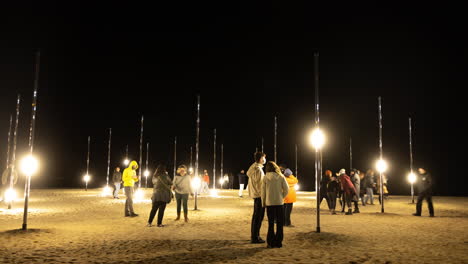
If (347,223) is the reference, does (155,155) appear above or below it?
above

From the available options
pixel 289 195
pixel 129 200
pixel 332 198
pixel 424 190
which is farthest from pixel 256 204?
pixel 424 190

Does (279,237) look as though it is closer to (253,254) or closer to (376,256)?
(253,254)

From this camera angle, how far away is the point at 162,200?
11062 mm

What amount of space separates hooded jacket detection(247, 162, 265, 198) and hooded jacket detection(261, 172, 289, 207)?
0.31m

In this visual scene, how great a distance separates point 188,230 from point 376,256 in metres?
4.89

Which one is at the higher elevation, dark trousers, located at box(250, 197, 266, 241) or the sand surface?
dark trousers, located at box(250, 197, 266, 241)

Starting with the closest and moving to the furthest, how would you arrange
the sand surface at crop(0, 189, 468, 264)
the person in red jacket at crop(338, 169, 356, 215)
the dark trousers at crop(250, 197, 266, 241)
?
the sand surface at crop(0, 189, 468, 264) < the dark trousers at crop(250, 197, 266, 241) < the person in red jacket at crop(338, 169, 356, 215)

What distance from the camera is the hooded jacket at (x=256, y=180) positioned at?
845 centimetres

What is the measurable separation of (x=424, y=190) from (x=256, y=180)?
8.46m

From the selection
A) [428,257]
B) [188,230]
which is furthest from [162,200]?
[428,257]

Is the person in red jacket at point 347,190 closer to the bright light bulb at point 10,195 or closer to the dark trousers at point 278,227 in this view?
the dark trousers at point 278,227

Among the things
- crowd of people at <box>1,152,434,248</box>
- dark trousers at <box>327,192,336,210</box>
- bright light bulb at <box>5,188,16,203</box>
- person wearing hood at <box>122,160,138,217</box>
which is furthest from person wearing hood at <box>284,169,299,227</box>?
bright light bulb at <box>5,188,16,203</box>

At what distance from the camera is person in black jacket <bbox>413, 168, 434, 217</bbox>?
14.1 metres

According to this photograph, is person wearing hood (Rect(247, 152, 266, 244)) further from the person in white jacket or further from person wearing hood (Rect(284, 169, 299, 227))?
person wearing hood (Rect(284, 169, 299, 227))
